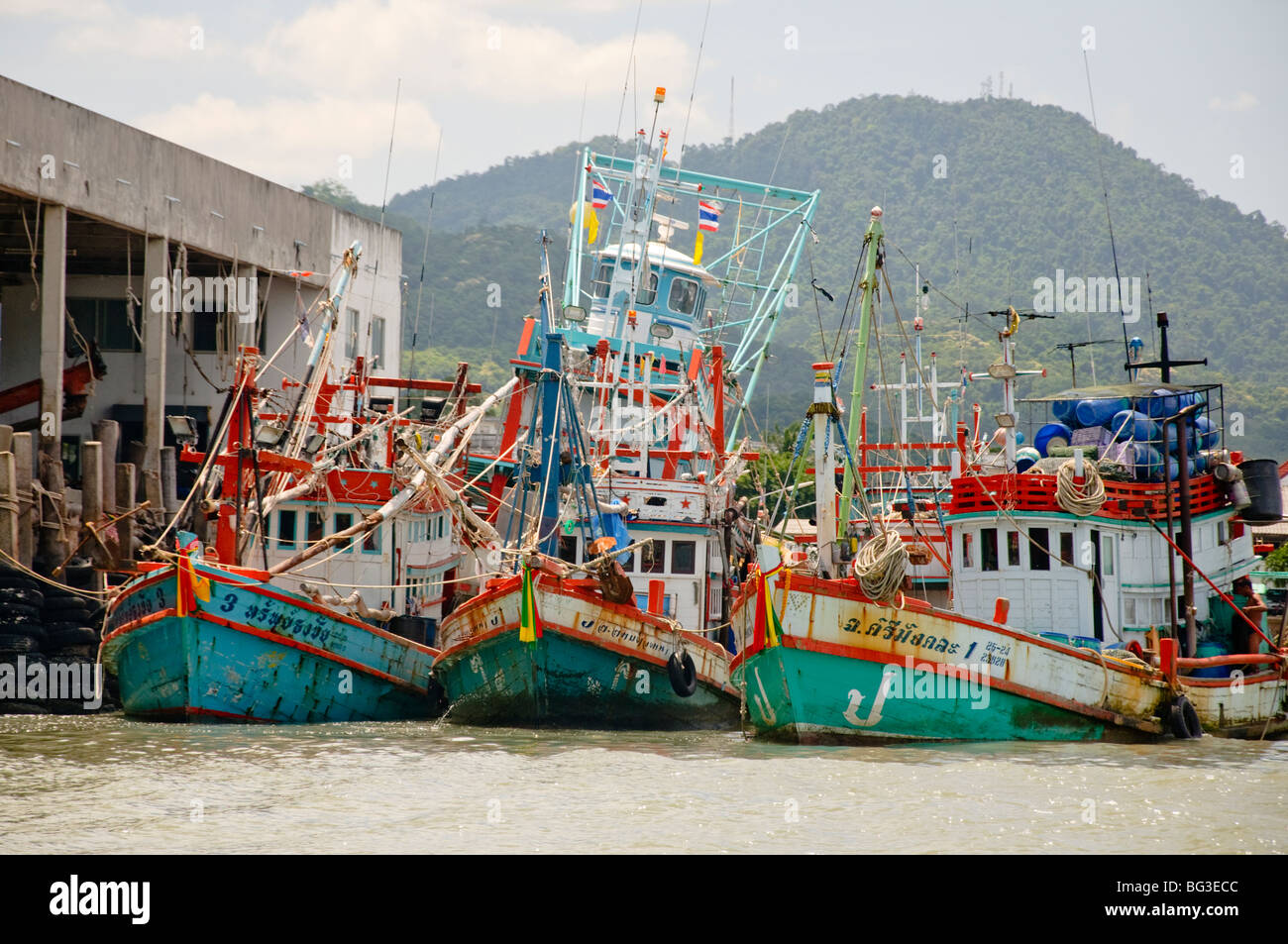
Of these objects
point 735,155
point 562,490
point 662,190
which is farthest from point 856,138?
point 562,490

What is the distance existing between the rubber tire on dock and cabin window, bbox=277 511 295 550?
552 inches

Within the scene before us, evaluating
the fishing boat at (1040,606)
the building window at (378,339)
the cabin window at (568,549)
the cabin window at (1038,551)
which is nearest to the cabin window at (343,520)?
the cabin window at (568,549)

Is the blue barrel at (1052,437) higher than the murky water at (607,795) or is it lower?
higher

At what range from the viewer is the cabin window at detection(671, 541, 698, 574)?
23578 mm

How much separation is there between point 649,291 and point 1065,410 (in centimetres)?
1343

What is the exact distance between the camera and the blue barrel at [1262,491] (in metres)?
22.8

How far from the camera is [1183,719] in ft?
64.5

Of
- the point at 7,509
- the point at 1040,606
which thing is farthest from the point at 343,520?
the point at 1040,606

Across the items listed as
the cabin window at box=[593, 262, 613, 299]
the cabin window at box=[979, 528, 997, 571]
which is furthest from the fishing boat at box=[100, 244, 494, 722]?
the cabin window at box=[593, 262, 613, 299]

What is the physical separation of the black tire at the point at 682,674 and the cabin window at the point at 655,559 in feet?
9.68

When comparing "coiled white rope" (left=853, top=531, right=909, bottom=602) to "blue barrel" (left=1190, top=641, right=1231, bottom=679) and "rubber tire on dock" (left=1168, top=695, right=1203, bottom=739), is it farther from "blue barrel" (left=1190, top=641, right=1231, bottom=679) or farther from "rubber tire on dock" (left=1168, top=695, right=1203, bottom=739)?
"blue barrel" (left=1190, top=641, right=1231, bottom=679)

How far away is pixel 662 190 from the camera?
101 feet

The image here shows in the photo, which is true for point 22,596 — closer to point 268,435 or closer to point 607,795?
point 268,435

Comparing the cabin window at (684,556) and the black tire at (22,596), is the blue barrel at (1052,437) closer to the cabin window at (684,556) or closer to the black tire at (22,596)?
the cabin window at (684,556)
